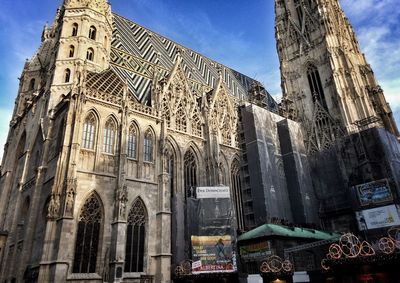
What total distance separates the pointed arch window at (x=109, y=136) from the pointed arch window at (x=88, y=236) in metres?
3.08

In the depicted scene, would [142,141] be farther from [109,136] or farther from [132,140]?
[109,136]

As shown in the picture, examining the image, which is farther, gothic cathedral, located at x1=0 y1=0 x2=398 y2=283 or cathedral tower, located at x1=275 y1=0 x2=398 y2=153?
cathedral tower, located at x1=275 y1=0 x2=398 y2=153

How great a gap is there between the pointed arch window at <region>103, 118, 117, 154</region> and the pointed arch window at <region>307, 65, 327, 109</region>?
22017 millimetres

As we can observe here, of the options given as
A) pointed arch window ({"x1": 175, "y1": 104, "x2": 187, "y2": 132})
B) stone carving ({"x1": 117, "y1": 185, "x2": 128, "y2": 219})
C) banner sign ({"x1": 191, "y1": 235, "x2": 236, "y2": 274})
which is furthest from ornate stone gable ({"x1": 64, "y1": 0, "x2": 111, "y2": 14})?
banner sign ({"x1": 191, "y1": 235, "x2": 236, "y2": 274})

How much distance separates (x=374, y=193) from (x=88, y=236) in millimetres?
19666

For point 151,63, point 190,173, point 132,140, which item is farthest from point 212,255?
point 151,63

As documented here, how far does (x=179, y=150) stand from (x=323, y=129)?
16.1m

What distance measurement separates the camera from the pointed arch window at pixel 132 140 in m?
20.2

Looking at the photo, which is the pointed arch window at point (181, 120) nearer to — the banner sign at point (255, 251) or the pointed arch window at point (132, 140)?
the pointed arch window at point (132, 140)

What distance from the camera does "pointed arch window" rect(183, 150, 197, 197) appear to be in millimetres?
22406

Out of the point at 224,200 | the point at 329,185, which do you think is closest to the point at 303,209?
the point at 329,185

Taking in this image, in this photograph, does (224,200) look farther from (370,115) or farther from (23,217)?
(370,115)

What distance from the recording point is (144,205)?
18984 mm

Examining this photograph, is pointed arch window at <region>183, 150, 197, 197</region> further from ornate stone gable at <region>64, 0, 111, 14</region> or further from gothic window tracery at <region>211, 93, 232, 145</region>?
ornate stone gable at <region>64, 0, 111, 14</region>
